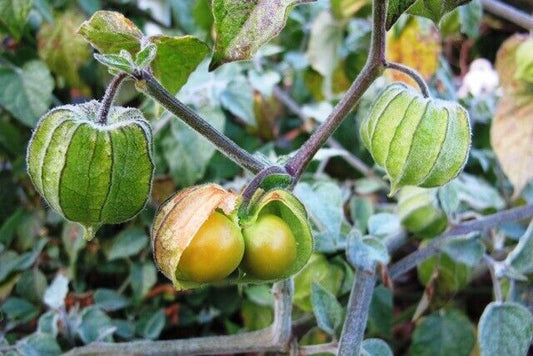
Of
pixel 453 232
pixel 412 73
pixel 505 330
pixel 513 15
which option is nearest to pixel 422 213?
pixel 453 232

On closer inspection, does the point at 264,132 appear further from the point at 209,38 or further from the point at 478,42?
the point at 478,42

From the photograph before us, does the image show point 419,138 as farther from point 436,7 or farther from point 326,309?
point 326,309

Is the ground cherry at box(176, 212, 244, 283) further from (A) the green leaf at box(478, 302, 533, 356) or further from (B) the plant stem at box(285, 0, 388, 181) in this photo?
(A) the green leaf at box(478, 302, 533, 356)

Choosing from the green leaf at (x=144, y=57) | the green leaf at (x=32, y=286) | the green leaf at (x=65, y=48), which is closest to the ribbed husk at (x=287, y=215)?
the green leaf at (x=144, y=57)

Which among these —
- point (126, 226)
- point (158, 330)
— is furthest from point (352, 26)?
point (158, 330)

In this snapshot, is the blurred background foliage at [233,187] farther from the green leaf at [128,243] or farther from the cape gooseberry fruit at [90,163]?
the cape gooseberry fruit at [90,163]

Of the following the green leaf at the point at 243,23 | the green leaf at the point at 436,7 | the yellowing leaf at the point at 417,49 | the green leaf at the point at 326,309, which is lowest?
the green leaf at the point at 326,309
